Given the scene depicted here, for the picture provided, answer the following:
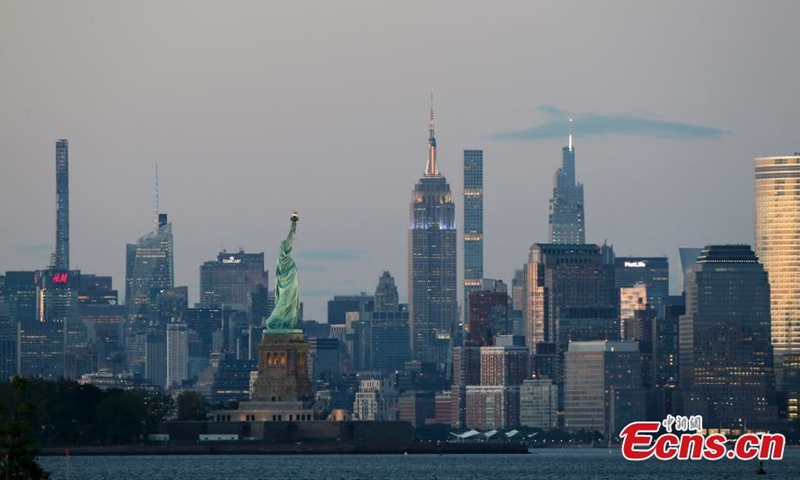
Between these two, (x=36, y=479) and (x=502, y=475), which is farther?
(x=502, y=475)

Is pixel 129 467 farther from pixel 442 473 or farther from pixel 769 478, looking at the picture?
pixel 769 478

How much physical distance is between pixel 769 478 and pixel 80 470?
50.2 meters

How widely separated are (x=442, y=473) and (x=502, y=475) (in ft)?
15.1

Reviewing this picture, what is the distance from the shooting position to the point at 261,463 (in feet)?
644

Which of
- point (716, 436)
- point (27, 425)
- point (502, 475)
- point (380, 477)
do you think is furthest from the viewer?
point (502, 475)

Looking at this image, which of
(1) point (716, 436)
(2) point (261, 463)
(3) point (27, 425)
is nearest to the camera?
(3) point (27, 425)

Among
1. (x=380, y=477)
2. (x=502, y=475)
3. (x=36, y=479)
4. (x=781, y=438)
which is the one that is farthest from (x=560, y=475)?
(x=36, y=479)

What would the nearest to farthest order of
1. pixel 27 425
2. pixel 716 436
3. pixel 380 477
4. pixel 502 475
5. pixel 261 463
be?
pixel 27 425
pixel 716 436
pixel 380 477
pixel 502 475
pixel 261 463

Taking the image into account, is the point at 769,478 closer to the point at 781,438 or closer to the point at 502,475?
the point at 502,475

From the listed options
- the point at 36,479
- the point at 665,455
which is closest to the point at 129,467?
the point at 665,455

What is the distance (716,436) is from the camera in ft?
399

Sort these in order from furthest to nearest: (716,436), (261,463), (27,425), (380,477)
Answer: (261,463) < (380,477) < (716,436) < (27,425)

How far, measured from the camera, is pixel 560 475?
620ft

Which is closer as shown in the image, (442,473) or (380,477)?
(380,477)
